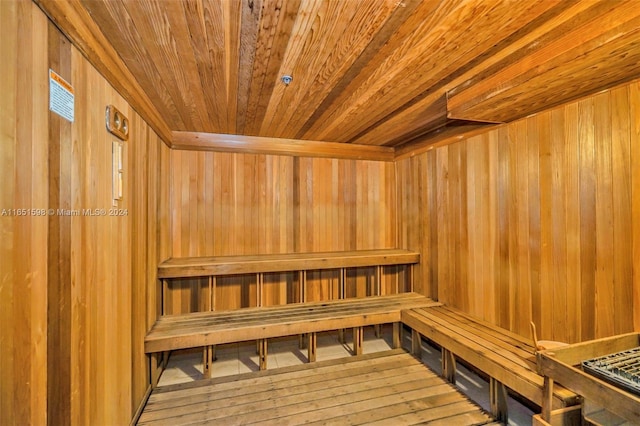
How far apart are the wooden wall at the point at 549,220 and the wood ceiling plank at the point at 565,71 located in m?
0.16

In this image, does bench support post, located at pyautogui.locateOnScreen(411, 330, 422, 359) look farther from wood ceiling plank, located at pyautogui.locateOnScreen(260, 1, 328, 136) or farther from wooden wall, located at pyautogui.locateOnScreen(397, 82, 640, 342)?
wood ceiling plank, located at pyautogui.locateOnScreen(260, 1, 328, 136)

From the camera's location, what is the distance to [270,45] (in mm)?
1363

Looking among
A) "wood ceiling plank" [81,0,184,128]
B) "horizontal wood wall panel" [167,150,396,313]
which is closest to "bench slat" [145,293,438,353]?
"horizontal wood wall panel" [167,150,396,313]

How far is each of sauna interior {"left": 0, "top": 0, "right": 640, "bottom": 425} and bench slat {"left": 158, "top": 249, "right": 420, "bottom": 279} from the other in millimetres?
23

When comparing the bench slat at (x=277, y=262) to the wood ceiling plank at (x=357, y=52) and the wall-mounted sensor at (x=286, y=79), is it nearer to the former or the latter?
the wood ceiling plank at (x=357, y=52)

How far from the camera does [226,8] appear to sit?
1.11m

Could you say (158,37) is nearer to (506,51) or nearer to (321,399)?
(506,51)

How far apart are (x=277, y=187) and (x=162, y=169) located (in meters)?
1.14

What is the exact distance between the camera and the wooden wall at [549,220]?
1.52 meters

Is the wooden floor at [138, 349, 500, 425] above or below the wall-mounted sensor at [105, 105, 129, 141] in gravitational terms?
below

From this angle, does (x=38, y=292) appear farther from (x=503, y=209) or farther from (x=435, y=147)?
(x=435, y=147)

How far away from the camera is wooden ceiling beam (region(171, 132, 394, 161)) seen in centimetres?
285

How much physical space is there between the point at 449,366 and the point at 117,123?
2.79 meters

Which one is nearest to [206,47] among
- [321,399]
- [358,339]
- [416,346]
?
[321,399]
